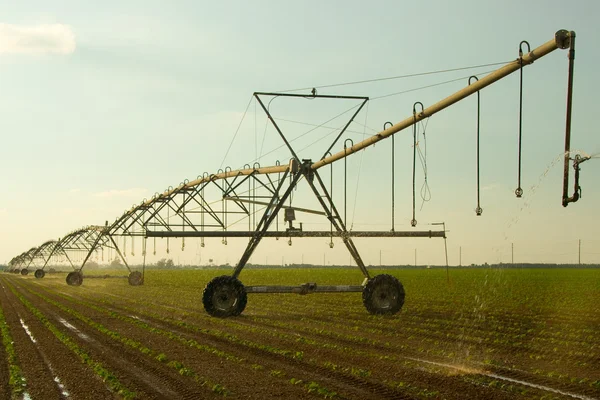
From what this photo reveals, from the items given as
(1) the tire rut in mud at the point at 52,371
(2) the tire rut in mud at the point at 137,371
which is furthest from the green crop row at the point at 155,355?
(1) the tire rut in mud at the point at 52,371

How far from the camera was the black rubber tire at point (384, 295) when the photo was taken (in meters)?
20.7

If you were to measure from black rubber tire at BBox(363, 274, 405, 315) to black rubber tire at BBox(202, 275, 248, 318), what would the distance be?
12.5 feet

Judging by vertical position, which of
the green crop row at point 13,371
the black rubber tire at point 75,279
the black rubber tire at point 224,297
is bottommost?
the black rubber tire at point 75,279

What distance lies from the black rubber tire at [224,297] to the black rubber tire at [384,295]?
3.80 m

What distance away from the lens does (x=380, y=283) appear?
20656 mm

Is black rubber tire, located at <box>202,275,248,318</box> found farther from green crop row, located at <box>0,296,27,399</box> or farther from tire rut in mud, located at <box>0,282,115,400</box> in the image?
green crop row, located at <box>0,296,27,399</box>

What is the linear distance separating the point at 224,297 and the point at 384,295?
4.91m

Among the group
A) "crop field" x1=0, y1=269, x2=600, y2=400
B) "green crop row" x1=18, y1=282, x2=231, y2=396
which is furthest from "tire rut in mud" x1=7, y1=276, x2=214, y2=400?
"green crop row" x1=18, y1=282, x2=231, y2=396

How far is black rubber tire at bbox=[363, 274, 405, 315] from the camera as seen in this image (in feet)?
67.8

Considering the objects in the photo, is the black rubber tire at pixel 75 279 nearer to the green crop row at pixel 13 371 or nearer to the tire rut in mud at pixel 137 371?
the green crop row at pixel 13 371

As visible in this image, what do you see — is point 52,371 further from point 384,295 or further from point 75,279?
point 75,279

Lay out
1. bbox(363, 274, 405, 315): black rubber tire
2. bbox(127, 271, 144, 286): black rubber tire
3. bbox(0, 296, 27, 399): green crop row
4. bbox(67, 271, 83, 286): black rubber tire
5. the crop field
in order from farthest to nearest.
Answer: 1. bbox(67, 271, 83, 286): black rubber tire
2. bbox(127, 271, 144, 286): black rubber tire
3. bbox(363, 274, 405, 315): black rubber tire
4. bbox(0, 296, 27, 399): green crop row
5. the crop field

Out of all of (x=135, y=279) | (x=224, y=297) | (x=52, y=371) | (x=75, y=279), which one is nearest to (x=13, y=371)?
(x=52, y=371)

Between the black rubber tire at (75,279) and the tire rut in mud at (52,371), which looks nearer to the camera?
the tire rut in mud at (52,371)
